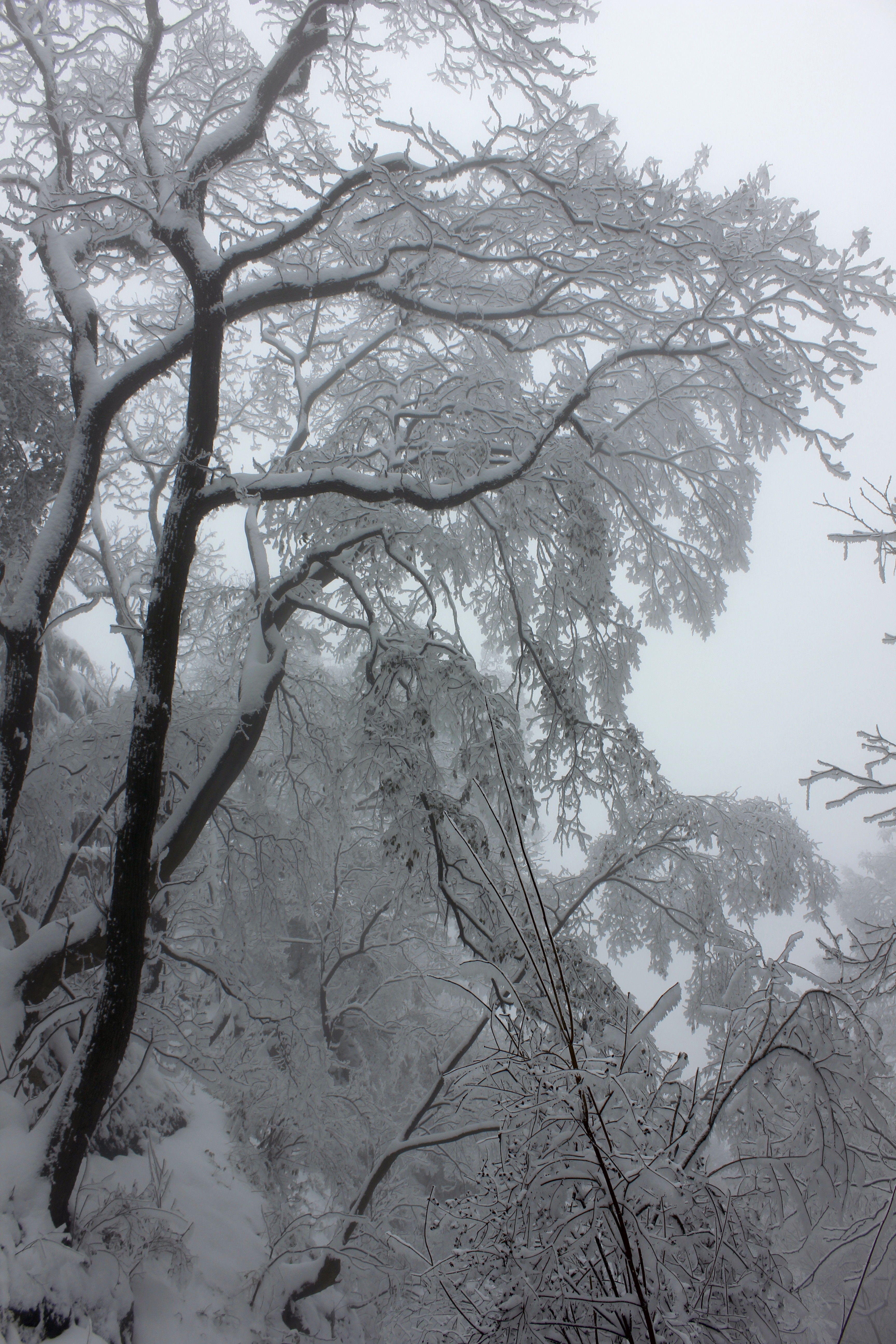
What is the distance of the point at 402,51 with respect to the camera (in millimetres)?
6812

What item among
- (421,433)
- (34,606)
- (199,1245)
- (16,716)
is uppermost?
(421,433)

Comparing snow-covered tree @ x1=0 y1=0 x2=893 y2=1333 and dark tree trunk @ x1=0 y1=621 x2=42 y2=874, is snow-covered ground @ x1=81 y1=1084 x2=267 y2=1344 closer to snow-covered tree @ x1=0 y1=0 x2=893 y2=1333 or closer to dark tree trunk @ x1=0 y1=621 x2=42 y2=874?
snow-covered tree @ x1=0 y1=0 x2=893 y2=1333

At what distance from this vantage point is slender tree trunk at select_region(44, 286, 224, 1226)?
4074 millimetres

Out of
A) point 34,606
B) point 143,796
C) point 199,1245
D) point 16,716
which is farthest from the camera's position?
point 199,1245

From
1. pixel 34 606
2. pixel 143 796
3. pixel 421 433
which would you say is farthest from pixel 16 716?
pixel 421 433

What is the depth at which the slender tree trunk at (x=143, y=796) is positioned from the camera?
407cm

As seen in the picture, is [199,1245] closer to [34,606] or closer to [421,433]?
[34,606]

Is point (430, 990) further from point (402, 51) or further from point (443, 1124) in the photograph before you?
Answer: point (402, 51)

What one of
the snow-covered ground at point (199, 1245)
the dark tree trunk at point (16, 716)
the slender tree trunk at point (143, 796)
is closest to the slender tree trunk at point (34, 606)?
the dark tree trunk at point (16, 716)

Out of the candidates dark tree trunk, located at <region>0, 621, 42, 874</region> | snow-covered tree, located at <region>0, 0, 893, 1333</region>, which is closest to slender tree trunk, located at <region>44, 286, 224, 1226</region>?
snow-covered tree, located at <region>0, 0, 893, 1333</region>

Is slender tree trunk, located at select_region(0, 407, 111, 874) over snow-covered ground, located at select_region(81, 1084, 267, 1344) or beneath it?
over

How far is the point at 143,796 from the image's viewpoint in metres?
4.53

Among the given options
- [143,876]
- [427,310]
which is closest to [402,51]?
[427,310]

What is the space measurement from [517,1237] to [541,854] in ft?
45.7
